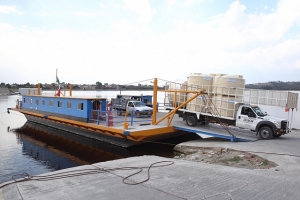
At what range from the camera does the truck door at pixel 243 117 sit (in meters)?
14.5

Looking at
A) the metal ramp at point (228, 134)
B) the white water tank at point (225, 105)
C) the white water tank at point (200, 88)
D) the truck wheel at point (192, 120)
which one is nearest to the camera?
the metal ramp at point (228, 134)

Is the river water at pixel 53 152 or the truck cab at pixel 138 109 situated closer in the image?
the river water at pixel 53 152

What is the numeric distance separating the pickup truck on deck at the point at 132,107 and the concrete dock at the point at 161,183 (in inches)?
475

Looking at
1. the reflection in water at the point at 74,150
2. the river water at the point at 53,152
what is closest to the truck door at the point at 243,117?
the river water at the point at 53,152

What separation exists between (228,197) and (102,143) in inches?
510

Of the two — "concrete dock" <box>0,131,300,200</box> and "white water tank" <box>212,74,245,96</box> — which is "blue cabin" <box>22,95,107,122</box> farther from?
"concrete dock" <box>0,131,300,200</box>

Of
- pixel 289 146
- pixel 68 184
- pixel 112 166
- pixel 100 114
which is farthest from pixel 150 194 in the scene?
pixel 100 114

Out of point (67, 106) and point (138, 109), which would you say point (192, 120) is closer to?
point (138, 109)

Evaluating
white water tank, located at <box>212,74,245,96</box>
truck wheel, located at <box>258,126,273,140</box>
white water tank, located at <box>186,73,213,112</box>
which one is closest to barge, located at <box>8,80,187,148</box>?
white water tank, located at <box>186,73,213,112</box>

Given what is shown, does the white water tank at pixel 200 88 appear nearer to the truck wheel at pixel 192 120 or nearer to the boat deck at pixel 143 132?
the truck wheel at pixel 192 120

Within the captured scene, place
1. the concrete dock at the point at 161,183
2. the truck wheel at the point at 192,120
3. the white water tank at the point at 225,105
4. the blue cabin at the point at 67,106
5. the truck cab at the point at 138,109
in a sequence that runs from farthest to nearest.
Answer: the truck cab at the point at 138,109 < the blue cabin at the point at 67,106 < the truck wheel at the point at 192,120 < the white water tank at the point at 225,105 < the concrete dock at the point at 161,183

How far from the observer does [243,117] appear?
577 inches

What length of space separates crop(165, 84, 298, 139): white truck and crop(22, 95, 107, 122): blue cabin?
5988 millimetres

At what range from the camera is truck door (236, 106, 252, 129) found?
47.7 feet
